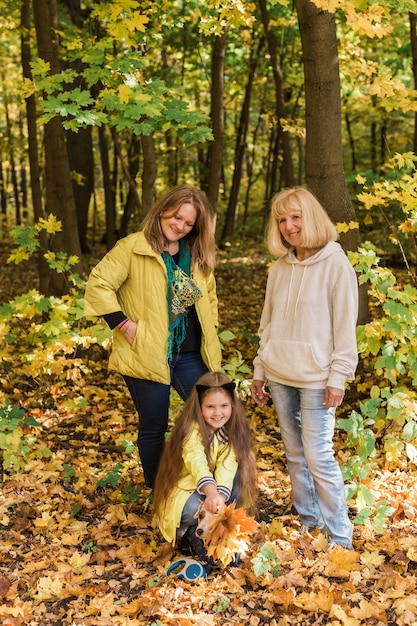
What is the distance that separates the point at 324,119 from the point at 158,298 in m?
2.26

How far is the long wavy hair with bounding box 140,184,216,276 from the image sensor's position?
3609 millimetres

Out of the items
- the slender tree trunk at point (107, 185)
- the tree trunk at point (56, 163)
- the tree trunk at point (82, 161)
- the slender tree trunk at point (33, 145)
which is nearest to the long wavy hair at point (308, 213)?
the tree trunk at point (56, 163)

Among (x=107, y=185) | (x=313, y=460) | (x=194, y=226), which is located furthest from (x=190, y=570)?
(x=107, y=185)

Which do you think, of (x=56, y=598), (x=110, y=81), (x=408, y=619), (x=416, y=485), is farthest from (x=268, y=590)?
(x=110, y=81)

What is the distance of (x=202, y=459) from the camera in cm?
342

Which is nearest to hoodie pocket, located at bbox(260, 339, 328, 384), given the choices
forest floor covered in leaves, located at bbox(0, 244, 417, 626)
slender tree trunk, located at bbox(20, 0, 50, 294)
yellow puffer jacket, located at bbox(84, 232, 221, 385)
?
yellow puffer jacket, located at bbox(84, 232, 221, 385)

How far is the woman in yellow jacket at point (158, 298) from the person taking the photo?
3.63 metres

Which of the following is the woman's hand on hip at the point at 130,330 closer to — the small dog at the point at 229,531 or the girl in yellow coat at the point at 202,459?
the girl in yellow coat at the point at 202,459

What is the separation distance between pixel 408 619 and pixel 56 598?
5.77 ft

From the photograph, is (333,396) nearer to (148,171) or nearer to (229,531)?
(229,531)

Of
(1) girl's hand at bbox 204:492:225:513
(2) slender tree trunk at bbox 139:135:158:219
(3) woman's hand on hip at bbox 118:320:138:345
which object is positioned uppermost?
(2) slender tree trunk at bbox 139:135:158:219

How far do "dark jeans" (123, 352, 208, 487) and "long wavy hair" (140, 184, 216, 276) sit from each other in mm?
585

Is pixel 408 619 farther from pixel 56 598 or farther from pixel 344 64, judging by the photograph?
pixel 344 64

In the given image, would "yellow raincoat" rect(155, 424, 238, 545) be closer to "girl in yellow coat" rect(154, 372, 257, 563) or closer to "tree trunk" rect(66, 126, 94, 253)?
"girl in yellow coat" rect(154, 372, 257, 563)
